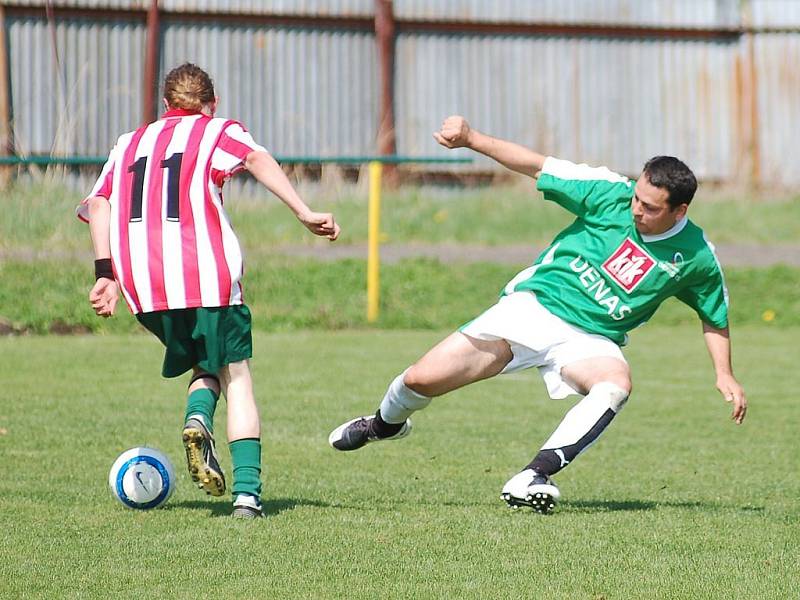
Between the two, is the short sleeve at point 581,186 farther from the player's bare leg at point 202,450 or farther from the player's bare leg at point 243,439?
the player's bare leg at point 202,450

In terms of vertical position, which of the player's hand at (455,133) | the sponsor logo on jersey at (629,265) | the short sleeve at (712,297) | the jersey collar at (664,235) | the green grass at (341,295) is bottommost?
the green grass at (341,295)

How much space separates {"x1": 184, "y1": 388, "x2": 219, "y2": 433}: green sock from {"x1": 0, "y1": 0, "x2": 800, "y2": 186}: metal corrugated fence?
39.6 ft

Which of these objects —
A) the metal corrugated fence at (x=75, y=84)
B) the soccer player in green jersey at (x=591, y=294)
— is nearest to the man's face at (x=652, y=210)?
the soccer player in green jersey at (x=591, y=294)

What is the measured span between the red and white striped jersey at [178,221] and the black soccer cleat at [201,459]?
521 mm

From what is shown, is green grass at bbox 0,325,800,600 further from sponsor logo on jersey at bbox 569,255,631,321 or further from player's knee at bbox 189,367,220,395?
sponsor logo on jersey at bbox 569,255,631,321

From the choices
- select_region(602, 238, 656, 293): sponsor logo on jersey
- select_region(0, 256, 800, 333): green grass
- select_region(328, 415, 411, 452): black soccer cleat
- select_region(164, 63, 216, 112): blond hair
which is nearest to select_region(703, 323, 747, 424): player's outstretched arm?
select_region(602, 238, 656, 293): sponsor logo on jersey

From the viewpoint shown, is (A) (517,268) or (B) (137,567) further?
(A) (517,268)

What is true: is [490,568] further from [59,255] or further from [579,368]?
[59,255]

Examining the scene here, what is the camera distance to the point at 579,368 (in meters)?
5.98

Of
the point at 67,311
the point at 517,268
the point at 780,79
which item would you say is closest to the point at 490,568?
the point at 67,311

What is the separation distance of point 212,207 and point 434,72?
45.6 feet

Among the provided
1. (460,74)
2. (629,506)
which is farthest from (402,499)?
(460,74)

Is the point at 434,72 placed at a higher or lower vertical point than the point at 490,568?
higher

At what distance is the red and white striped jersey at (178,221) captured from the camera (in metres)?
5.55
